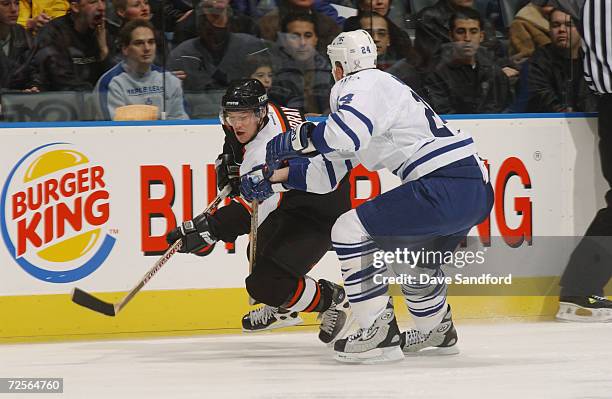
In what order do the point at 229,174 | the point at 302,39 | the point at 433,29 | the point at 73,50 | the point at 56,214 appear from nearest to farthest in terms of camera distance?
the point at 229,174 → the point at 56,214 → the point at 73,50 → the point at 302,39 → the point at 433,29

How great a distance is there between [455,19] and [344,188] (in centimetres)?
120

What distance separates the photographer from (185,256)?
16.0 ft

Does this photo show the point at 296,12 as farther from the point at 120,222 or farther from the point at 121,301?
Answer: the point at 121,301

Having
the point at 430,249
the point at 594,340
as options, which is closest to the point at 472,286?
the point at 594,340

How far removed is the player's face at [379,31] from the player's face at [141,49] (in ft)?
2.83

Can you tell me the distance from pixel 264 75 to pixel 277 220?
88 centimetres

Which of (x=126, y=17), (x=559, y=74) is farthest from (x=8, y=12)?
(x=559, y=74)

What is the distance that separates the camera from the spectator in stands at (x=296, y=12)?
5055 millimetres

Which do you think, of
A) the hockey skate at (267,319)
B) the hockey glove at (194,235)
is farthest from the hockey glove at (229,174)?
the hockey skate at (267,319)

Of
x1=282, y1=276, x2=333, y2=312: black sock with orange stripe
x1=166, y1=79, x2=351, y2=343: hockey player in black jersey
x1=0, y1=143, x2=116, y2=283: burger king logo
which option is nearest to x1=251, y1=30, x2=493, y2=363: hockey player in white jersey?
x1=166, y1=79, x2=351, y2=343: hockey player in black jersey

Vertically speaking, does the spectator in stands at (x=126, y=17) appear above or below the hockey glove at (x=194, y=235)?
above

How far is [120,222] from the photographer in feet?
15.7

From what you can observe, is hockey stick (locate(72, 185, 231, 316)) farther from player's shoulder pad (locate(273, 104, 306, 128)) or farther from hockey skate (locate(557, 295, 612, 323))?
hockey skate (locate(557, 295, 612, 323))

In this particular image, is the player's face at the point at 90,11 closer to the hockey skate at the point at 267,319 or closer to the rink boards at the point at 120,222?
the rink boards at the point at 120,222
